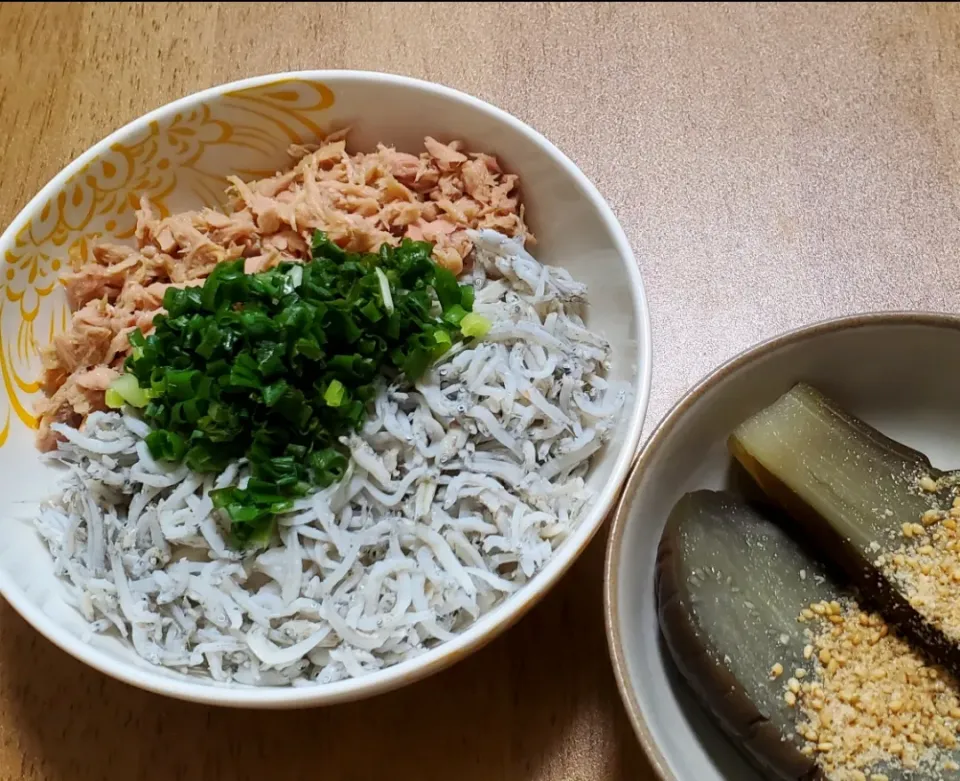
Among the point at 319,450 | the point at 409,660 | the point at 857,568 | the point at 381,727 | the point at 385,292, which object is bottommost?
the point at 381,727

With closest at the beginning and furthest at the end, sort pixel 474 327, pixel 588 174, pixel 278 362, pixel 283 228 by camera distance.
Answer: pixel 278 362
pixel 474 327
pixel 283 228
pixel 588 174

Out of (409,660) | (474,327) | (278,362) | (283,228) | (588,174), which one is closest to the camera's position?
(409,660)

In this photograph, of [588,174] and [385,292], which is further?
[588,174]

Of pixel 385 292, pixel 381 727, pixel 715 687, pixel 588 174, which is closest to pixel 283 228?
pixel 385 292

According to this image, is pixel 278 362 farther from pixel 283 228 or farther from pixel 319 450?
pixel 283 228

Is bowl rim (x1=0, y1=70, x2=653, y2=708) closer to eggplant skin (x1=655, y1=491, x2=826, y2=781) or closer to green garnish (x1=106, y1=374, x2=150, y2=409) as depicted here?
eggplant skin (x1=655, y1=491, x2=826, y2=781)

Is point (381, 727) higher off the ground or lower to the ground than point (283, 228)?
lower
